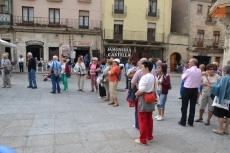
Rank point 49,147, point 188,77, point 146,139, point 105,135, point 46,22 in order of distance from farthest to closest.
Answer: point 46,22 → point 188,77 → point 105,135 → point 146,139 → point 49,147

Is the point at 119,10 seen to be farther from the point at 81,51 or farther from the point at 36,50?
the point at 36,50

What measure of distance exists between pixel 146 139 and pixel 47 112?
3461 mm

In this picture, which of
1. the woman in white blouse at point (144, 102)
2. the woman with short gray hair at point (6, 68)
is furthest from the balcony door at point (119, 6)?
the woman in white blouse at point (144, 102)

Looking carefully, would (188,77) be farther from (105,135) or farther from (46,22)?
(46,22)

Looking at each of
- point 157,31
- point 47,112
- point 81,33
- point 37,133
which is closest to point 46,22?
point 81,33

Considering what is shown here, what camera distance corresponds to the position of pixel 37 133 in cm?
484

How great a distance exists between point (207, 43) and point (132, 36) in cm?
1146

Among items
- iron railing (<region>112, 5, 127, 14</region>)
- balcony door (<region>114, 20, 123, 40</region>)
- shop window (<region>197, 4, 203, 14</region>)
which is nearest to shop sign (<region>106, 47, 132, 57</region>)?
balcony door (<region>114, 20, 123, 40</region>)

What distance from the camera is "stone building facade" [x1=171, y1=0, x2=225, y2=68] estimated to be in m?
30.0

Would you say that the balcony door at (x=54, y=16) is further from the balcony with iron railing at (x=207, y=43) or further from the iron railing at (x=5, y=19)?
the balcony with iron railing at (x=207, y=43)

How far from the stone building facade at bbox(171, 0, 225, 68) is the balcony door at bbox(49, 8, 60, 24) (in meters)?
17.5

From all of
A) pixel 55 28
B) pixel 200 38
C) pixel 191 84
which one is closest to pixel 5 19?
pixel 55 28

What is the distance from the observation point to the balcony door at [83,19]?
26.3 m

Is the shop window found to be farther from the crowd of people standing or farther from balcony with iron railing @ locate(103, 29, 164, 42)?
the crowd of people standing
